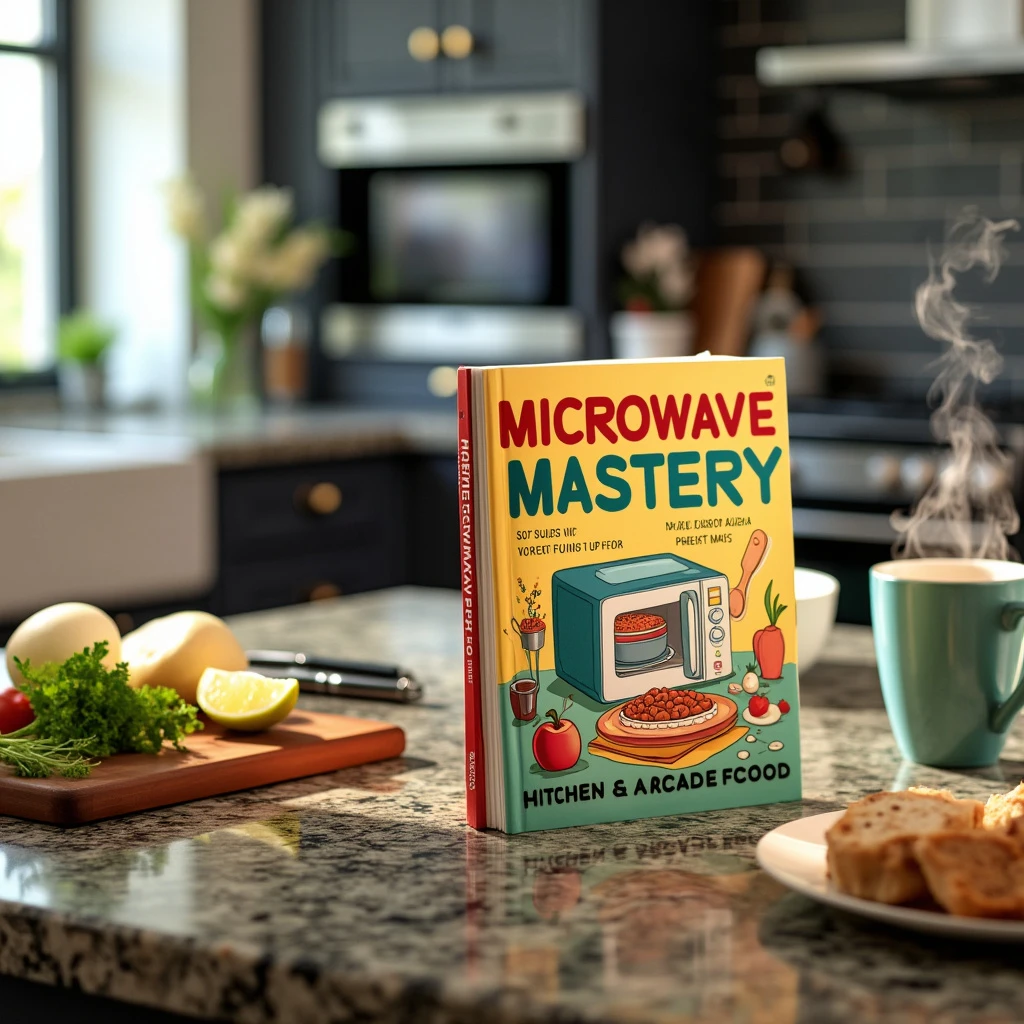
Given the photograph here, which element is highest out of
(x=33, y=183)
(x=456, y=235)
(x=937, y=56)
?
(x=937, y=56)

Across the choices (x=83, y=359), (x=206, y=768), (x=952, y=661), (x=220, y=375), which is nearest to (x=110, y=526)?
(x=220, y=375)

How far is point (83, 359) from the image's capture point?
390cm

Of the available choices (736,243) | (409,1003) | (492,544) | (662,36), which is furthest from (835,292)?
(409,1003)

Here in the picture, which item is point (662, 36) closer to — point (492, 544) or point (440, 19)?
point (440, 19)

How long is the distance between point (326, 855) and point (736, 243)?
3.29 meters

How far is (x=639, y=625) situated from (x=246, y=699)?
0.30 metres

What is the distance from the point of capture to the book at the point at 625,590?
3.04 ft

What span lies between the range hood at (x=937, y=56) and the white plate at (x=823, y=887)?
265cm

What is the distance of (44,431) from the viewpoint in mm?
3459

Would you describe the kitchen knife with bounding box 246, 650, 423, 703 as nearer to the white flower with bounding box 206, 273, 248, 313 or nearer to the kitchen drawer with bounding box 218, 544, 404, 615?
the kitchen drawer with bounding box 218, 544, 404, 615

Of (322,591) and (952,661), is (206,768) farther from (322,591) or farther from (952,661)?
(322,591)

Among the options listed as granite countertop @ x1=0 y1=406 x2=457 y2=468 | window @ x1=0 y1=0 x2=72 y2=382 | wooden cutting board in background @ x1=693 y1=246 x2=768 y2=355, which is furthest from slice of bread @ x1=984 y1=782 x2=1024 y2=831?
window @ x1=0 y1=0 x2=72 y2=382

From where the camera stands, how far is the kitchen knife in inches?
51.2

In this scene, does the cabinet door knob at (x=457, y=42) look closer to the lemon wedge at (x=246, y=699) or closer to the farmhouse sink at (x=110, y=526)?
the farmhouse sink at (x=110, y=526)
